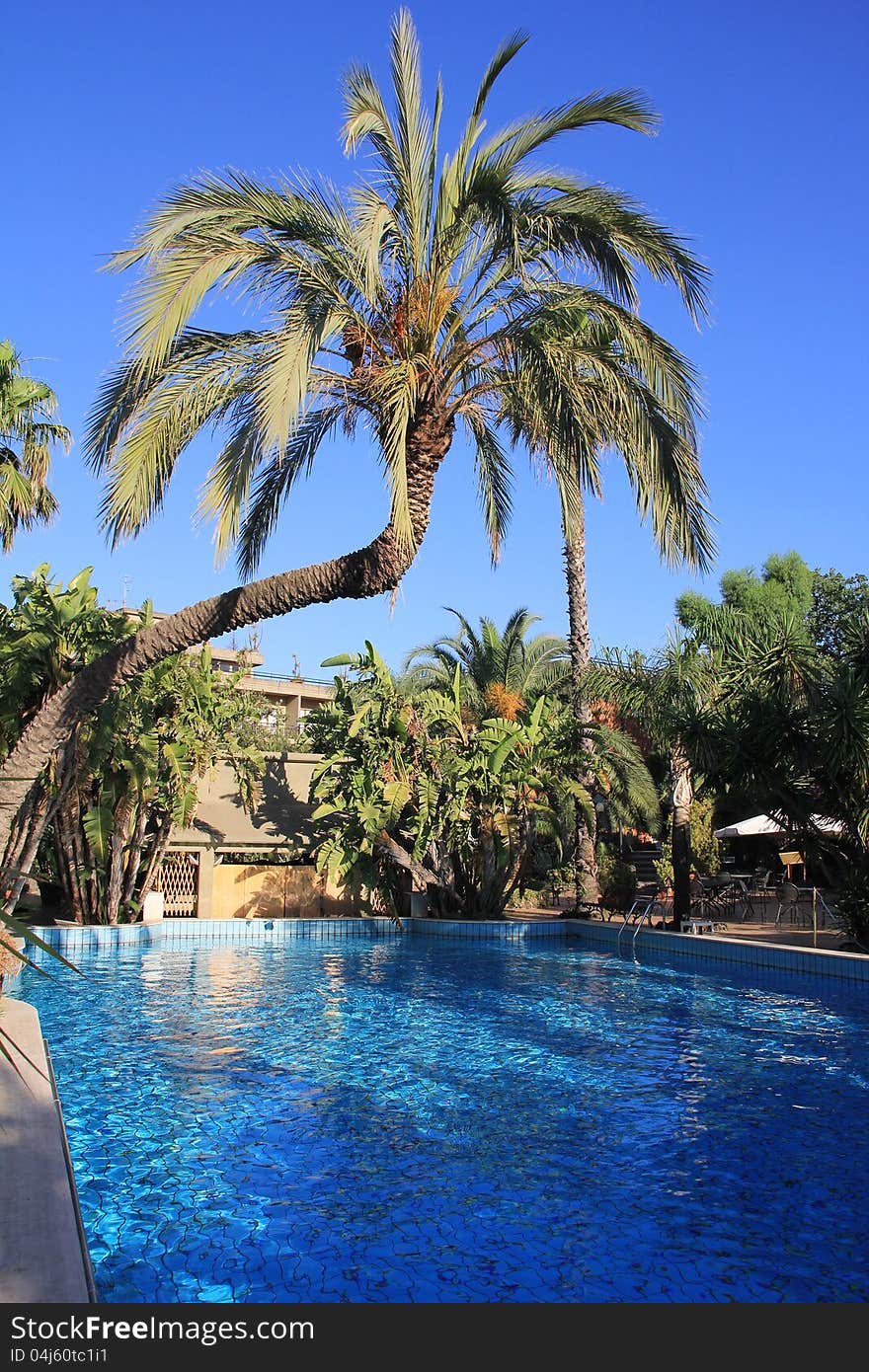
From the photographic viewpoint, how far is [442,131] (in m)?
9.56

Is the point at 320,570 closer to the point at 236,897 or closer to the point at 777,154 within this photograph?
the point at 777,154

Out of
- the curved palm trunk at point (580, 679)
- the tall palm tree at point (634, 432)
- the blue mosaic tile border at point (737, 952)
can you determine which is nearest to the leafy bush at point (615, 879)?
the curved palm trunk at point (580, 679)

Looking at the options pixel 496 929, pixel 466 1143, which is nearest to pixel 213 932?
pixel 496 929

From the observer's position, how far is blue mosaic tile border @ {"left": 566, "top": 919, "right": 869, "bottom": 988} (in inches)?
566

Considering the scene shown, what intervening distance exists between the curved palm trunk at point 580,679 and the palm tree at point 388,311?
12395 millimetres

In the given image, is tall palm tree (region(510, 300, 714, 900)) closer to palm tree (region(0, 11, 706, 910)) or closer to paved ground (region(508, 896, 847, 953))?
palm tree (region(0, 11, 706, 910))

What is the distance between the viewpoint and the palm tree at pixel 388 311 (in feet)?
28.9

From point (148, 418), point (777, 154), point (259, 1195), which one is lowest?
point (259, 1195)

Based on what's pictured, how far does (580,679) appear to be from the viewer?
21.9m

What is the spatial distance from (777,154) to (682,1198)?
13.9 meters

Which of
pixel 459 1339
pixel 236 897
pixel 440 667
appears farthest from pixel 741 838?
pixel 459 1339

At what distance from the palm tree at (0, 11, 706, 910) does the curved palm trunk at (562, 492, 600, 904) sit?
12.4 m

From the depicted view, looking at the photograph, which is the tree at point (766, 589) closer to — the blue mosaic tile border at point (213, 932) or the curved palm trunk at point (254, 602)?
the blue mosaic tile border at point (213, 932)

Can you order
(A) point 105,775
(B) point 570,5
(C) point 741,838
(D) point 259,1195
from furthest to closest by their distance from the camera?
1. (C) point 741,838
2. (A) point 105,775
3. (B) point 570,5
4. (D) point 259,1195
